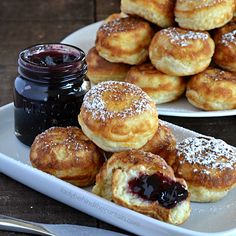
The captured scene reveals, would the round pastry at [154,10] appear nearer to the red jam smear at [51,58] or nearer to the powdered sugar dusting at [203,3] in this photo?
the powdered sugar dusting at [203,3]

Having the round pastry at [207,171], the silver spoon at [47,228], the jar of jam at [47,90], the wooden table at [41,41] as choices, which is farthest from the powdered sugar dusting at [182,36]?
the silver spoon at [47,228]

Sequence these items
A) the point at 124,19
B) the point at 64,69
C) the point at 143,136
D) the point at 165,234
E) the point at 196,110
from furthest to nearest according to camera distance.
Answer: the point at 124,19, the point at 196,110, the point at 64,69, the point at 143,136, the point at 165,234

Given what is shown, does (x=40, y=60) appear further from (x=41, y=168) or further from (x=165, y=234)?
(x=165, y=234)

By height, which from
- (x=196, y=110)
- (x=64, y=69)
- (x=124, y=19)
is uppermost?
(x=64, y=69)

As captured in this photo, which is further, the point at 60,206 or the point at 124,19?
the point at 124,19

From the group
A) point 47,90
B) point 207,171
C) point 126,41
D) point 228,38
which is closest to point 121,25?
point 126,41

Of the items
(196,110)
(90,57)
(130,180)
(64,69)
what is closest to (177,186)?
(130,180)

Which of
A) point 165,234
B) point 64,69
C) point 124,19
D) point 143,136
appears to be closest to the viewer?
point 165,234

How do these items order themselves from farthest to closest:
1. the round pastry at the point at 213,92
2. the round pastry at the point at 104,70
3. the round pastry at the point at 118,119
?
the round pastry at the point at 104,70 → the round pastry at the point at 213,92 → the round pastry at the point at 118,119
